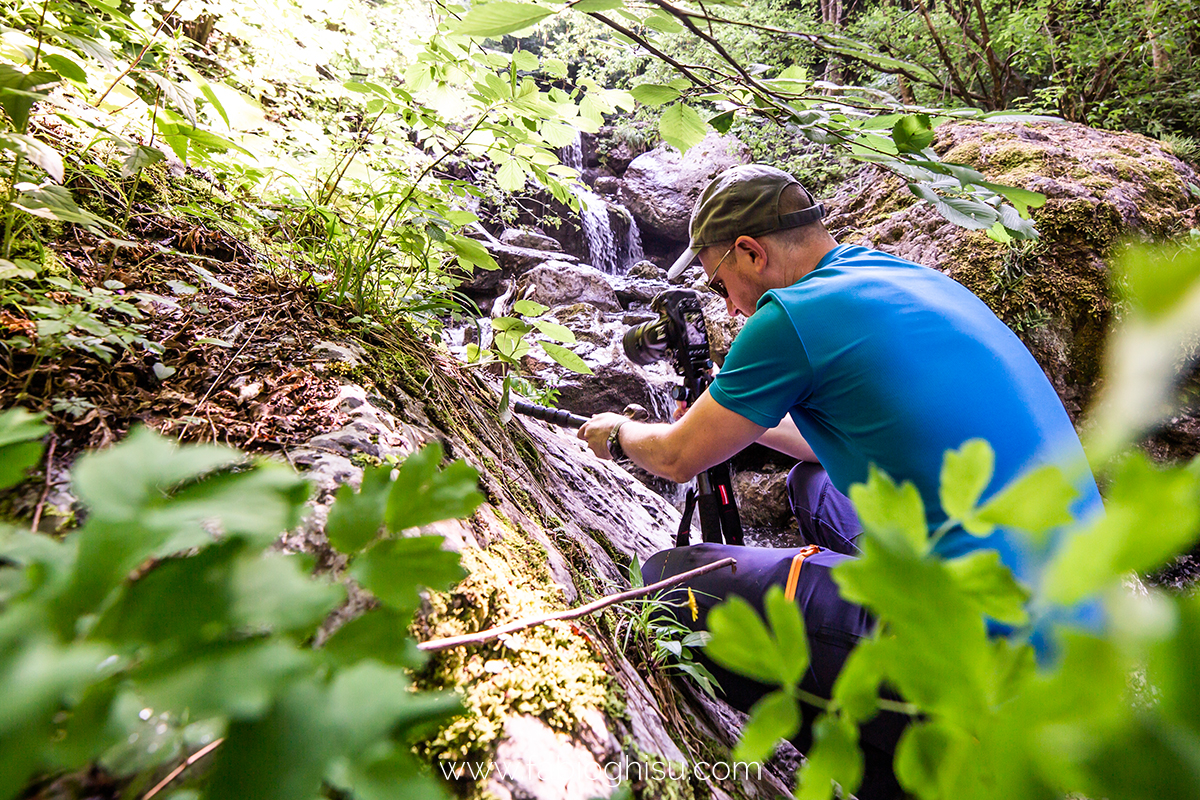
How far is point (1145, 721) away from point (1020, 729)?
0.04m

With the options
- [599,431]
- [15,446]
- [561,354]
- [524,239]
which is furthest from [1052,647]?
[524,239]

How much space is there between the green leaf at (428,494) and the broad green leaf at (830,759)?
0.25 metres

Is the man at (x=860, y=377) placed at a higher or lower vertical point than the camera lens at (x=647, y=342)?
higher

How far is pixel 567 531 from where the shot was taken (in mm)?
1531

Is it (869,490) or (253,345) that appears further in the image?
(253,345)

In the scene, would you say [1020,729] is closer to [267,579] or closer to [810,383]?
[267,579]

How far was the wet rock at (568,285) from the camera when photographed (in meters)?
7.07

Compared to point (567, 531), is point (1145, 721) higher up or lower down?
higher up

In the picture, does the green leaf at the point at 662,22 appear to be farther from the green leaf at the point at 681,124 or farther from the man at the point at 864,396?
the man at the point at 864,396

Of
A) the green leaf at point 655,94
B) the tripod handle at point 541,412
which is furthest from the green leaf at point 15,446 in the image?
the tripod handle at point 541,412

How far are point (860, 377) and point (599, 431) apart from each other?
3.48 ft

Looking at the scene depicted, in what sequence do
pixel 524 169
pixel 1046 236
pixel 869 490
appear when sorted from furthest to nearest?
pixel 1046 236 < pixel 524 169 < pixel 869 490

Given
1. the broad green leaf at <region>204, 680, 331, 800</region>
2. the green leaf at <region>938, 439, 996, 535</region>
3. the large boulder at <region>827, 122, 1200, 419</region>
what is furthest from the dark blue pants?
the broad green leaf at <region>204, 680, 331, 800</region>

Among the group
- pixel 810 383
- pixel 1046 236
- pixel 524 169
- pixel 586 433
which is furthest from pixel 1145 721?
pixel 1046 236
